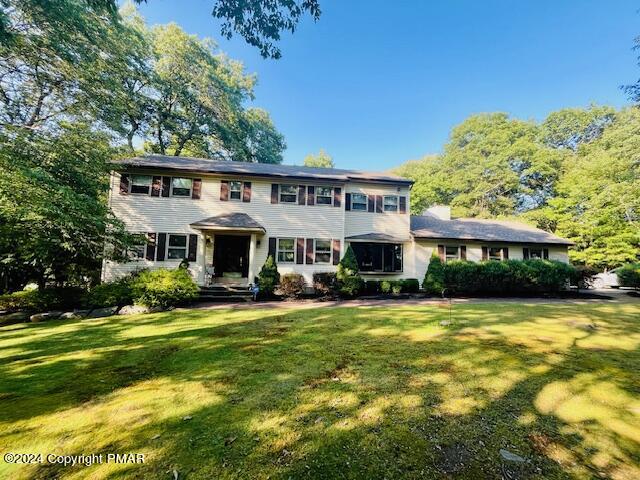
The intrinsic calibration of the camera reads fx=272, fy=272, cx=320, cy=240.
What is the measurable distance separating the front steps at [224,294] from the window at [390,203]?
9.48 m

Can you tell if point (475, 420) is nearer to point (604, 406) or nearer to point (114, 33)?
point (604, 406)

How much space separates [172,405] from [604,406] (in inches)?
199

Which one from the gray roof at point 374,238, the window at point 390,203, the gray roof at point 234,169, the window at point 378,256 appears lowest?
the window at point 378,256

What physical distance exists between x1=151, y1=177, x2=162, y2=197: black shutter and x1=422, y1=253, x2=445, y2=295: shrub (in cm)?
1489

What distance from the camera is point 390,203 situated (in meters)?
16.7

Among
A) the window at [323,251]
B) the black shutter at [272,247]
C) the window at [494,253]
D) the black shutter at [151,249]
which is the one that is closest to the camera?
the black shutter at [151,249]

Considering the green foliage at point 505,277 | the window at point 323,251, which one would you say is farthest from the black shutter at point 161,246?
the green foliage at point 505,277

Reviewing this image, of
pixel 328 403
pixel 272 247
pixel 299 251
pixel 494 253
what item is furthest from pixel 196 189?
pixel 494 253

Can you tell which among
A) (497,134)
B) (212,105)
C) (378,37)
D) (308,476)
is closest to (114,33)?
(212,105)

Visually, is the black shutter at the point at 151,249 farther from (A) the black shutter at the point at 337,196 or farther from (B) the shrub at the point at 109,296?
(A) the black shutter at the point at 337,196

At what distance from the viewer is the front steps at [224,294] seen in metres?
12.2

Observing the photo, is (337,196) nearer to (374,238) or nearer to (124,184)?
(374,238)

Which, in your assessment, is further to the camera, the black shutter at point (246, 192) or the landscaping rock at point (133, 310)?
the black shutter at point (246, 192)

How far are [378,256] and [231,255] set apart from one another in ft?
Answer: 28.0
